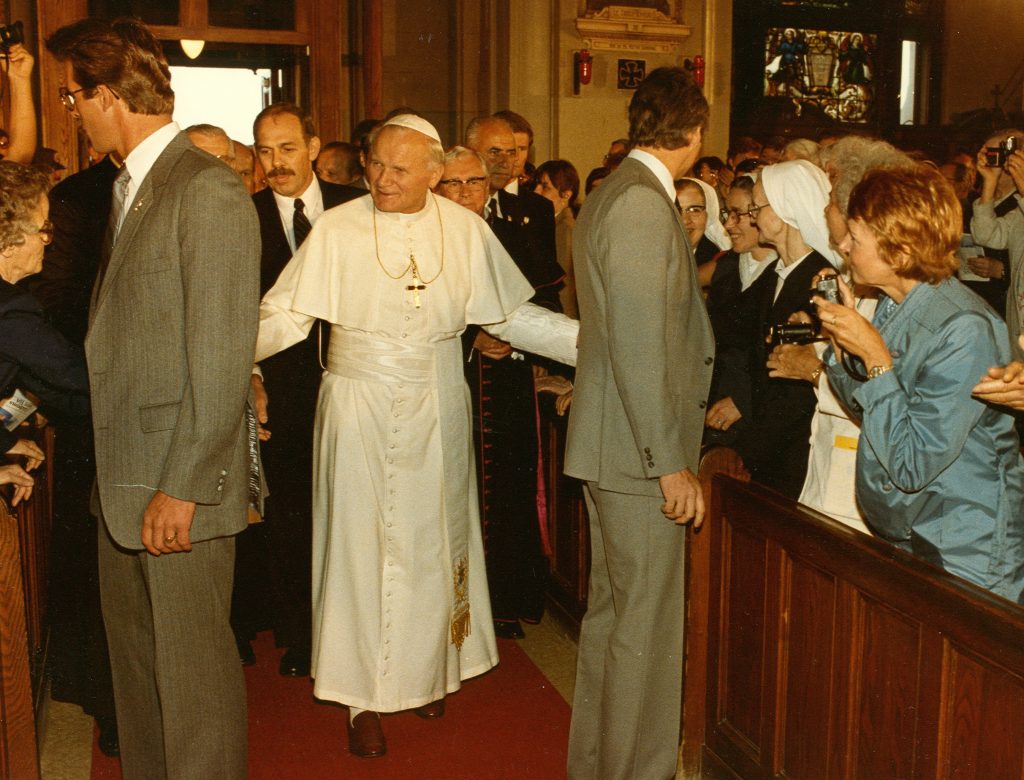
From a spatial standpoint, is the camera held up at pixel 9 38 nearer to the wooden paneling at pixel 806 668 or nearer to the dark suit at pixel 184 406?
the dark suit at pixel 184 406

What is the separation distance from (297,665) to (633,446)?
1.97 m

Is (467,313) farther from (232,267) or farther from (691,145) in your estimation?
(232,267)

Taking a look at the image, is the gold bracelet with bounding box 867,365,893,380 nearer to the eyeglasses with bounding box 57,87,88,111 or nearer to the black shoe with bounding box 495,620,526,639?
the eyeglasses with bounding box 57,87,88,111

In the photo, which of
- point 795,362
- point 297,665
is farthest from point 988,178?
point 297,665

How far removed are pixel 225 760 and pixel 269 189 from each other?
2.42 metres

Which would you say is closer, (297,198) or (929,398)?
(929,398)

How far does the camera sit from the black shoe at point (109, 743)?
375cm

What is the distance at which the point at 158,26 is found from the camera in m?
9.63

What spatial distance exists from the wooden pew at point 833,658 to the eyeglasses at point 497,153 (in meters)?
2.42

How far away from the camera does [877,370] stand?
2514 millimetres

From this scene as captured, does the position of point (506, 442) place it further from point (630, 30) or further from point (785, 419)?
point (630, 30)

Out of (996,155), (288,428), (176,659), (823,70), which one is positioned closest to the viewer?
(176,659)

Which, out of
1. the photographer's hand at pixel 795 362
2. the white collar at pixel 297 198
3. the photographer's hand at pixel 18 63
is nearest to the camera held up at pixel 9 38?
the photographer's hand at pixel 18 63

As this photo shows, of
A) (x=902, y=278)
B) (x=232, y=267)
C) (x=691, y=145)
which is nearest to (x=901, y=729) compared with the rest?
(x=902, y=278)
